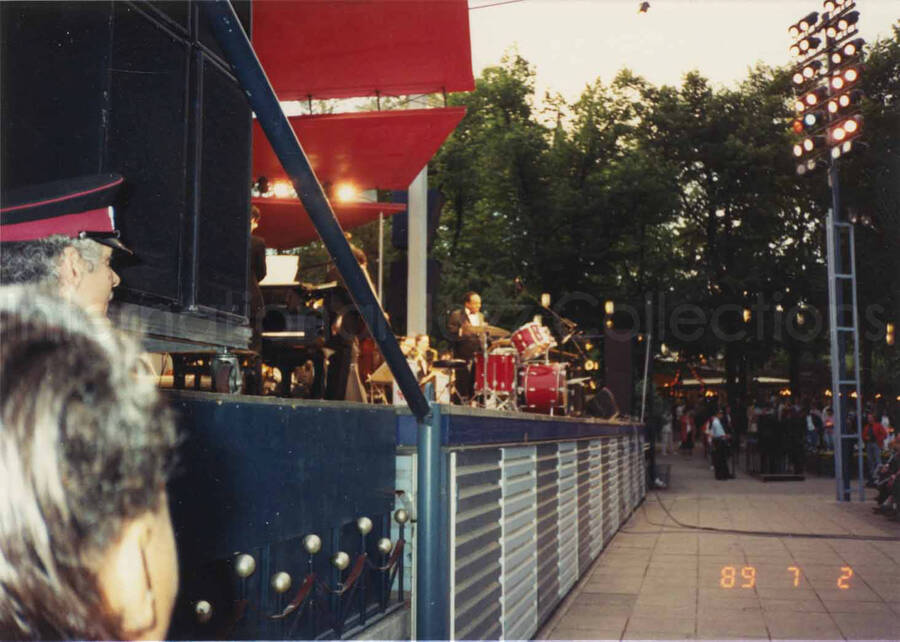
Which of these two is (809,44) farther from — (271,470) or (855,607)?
(271,470)

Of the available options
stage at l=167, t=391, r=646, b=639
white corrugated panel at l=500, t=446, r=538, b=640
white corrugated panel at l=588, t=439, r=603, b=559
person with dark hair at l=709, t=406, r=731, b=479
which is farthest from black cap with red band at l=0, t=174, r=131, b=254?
person with dark hair at l=709, t=406, r=731, b=479

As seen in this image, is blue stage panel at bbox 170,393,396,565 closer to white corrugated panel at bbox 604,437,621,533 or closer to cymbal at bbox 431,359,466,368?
white corrugated panel at bbox 604,437,621,533

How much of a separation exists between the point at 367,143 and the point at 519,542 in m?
5.90

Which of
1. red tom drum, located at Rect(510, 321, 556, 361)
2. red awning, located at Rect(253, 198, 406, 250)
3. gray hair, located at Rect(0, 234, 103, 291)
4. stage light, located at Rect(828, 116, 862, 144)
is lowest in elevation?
gray hair, located at Rect(0, 234, 103, 291)

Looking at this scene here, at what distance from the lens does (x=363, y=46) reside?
887 centimetres

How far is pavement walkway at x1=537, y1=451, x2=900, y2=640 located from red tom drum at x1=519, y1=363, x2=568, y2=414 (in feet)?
6.85

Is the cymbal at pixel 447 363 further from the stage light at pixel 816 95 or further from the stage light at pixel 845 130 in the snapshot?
the stage light at pixel 816 95

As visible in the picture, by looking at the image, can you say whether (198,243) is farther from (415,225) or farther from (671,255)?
(671,255)

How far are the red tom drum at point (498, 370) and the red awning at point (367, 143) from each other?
302cm

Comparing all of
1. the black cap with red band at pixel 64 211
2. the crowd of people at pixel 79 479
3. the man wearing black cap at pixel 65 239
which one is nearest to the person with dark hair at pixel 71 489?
the crowd of people at pixel 79 479

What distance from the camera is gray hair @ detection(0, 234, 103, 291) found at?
136 centimetres

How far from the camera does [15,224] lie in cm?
157

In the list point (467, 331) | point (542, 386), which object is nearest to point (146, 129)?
point (467, 331)

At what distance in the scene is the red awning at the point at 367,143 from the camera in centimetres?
923
